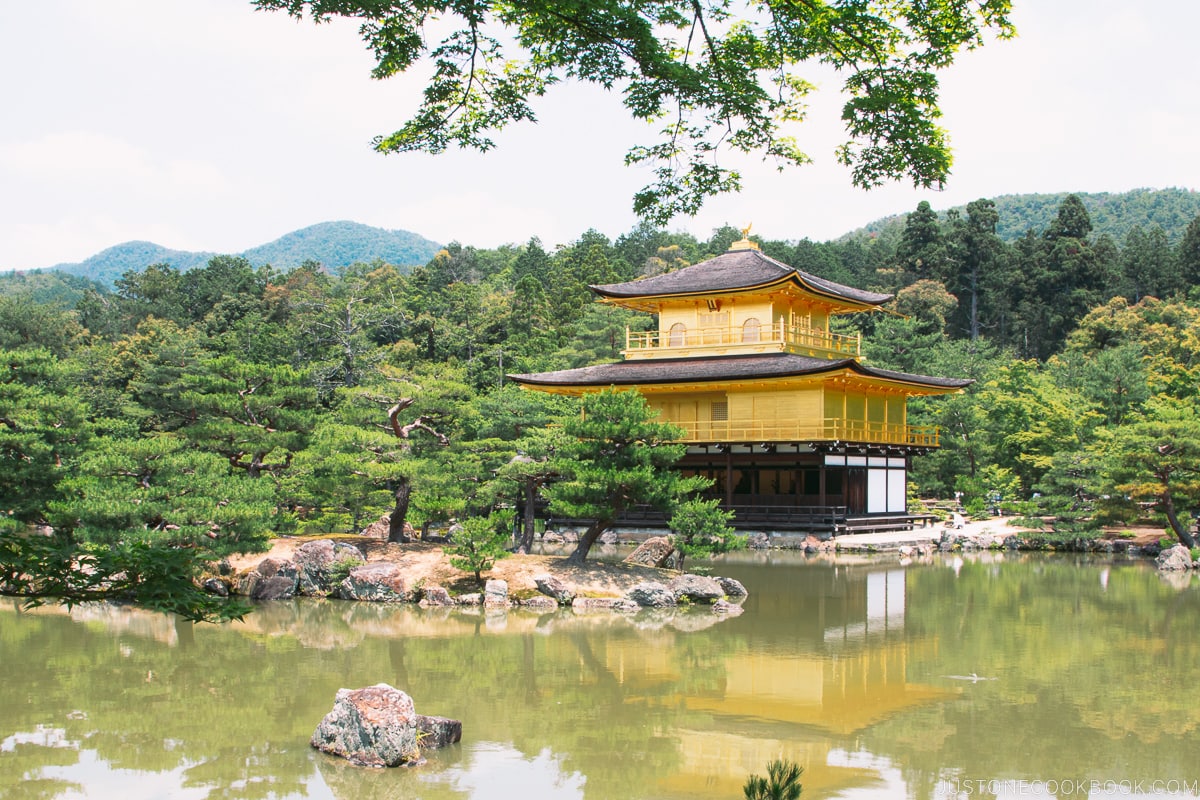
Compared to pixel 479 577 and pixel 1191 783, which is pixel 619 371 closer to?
pixel 479 577

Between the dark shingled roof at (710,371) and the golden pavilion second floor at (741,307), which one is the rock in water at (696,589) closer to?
the dark shingled roof at (710,371)

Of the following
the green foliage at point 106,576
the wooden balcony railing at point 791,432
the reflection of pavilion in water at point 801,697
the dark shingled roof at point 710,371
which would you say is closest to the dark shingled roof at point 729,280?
the dark shingled roof at point 710,371

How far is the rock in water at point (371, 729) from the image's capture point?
7723mm

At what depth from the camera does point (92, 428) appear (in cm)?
1698

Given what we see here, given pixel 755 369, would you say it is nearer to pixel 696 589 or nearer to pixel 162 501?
pixel 696 589

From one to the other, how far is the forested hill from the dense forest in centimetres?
3117

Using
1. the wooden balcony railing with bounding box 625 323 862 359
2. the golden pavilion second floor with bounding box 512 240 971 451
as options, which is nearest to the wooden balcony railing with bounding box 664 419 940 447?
the golden pavilion second floor with bounding box 512 240 971 451

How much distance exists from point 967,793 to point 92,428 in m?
14.8

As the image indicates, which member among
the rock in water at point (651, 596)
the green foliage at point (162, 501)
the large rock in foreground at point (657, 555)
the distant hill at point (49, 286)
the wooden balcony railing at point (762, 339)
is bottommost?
the rock in water at point (651, 596)

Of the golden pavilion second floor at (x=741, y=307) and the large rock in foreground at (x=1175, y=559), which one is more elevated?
the golden pavilion second floor at (x=741, y=307)

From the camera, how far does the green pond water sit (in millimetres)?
7418

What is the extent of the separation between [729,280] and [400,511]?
41.1ft

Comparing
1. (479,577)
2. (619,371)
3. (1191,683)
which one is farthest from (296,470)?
(1191,683)

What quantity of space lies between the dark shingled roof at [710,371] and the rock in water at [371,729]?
1763 cm
